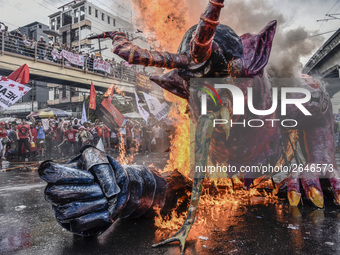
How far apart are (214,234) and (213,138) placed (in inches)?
46.0

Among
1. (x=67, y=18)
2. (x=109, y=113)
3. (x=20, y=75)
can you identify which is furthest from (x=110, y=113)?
(x=67, y=18)

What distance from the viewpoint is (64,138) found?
17.2 metres

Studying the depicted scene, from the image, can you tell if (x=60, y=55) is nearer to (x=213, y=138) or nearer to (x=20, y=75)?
(x=20, y=75)

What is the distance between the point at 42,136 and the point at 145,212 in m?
15.6

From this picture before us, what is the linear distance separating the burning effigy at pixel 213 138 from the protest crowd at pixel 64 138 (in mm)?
9196

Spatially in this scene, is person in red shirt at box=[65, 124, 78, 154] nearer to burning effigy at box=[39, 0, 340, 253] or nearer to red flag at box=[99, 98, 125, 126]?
red flag at box=[99, 98, 125, 126]

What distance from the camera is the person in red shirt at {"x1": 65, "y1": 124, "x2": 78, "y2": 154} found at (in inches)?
663

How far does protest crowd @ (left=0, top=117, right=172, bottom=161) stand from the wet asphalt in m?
9.68

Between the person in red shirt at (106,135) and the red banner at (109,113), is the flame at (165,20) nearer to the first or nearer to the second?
the red banner at (109,113)

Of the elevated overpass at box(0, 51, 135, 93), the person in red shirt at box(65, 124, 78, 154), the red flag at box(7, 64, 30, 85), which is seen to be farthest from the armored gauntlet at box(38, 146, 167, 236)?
the elevated overpass at box(0, 51, 135, 93)

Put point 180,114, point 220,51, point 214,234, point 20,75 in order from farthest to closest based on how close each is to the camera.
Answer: point 20,75 < point 180,114 < point 220,51 < point 214,234

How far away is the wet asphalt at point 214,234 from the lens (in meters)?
2.21

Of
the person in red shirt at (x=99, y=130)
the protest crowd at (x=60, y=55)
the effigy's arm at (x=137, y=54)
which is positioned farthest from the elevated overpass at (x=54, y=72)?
the effigy's arm at (x=137, y=54)

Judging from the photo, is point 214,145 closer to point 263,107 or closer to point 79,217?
point 263,107
